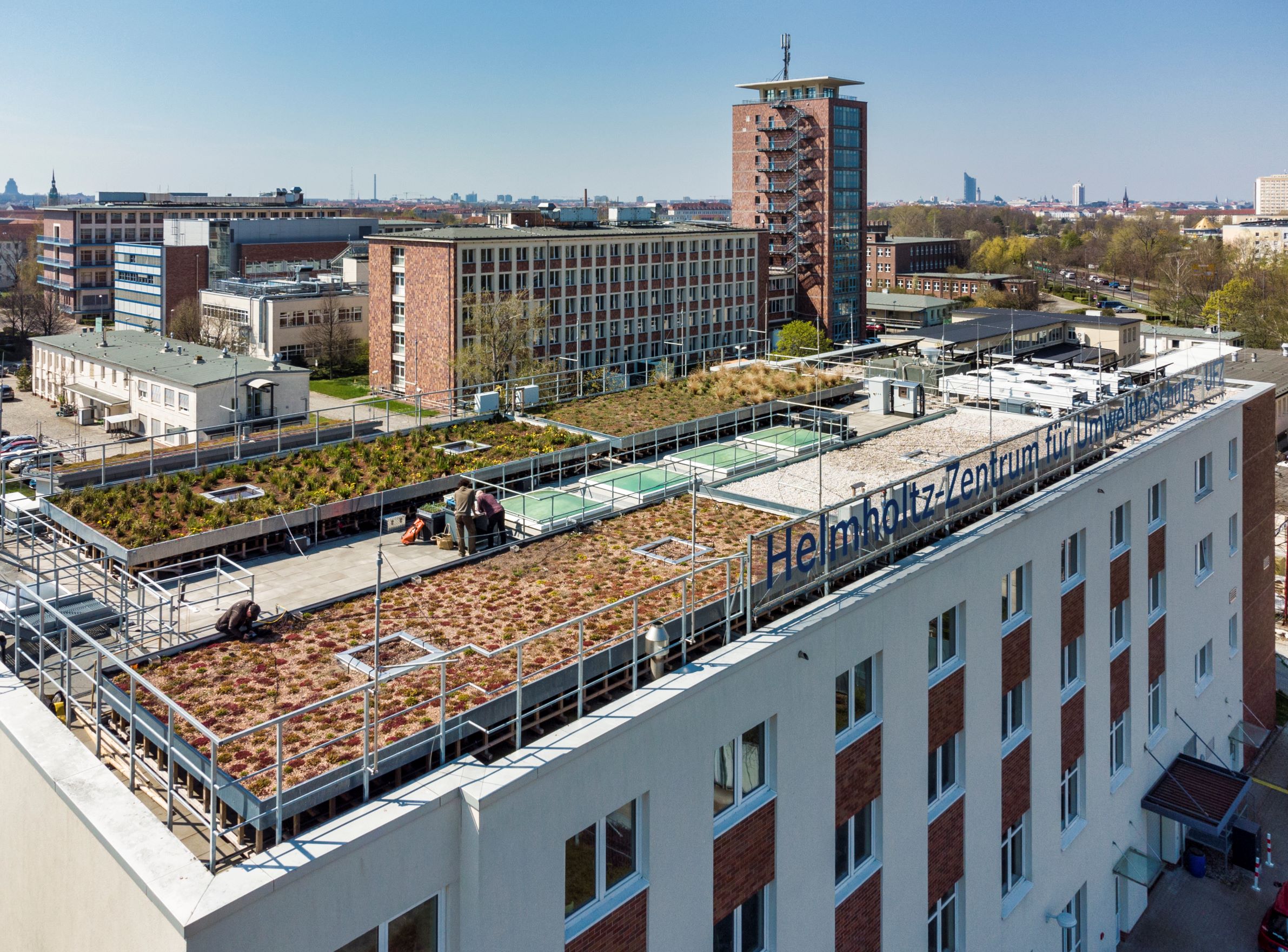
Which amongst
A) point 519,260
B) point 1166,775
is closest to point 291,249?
point 519,260

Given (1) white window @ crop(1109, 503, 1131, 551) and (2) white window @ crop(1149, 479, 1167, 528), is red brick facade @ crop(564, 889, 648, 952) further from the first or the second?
(2) white window @ crop(1149, 479, 1167, 528)

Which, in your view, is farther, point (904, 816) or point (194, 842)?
point (904, 816)

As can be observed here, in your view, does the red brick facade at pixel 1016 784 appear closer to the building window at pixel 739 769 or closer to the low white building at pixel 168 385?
the building window at pixel 739 769

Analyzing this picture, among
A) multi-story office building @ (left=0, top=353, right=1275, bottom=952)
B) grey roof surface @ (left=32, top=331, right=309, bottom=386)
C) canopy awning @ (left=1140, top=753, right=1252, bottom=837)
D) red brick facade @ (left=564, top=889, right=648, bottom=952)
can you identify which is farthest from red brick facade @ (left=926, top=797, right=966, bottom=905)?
grey roof surface @ (left=32, top=331, right=309, bottom=386)

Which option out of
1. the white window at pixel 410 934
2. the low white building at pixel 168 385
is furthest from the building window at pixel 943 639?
the low white building at pixel 168 385

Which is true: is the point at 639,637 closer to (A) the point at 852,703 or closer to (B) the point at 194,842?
(A) the point at 852,703

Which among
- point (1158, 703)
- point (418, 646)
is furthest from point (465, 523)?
point (1158, 703)

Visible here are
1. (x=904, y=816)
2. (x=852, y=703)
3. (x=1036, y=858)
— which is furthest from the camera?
(x=1036, y=858)
